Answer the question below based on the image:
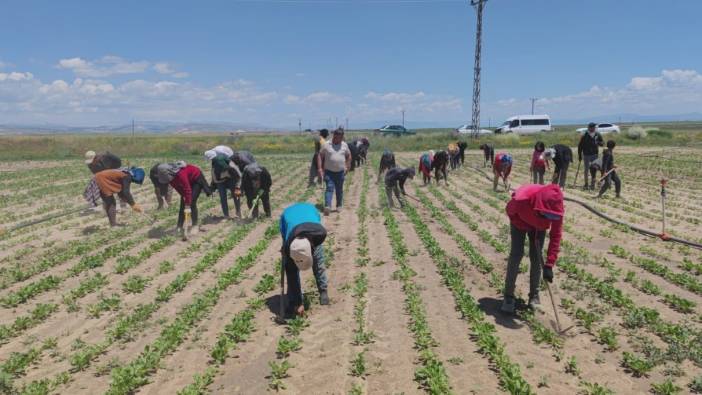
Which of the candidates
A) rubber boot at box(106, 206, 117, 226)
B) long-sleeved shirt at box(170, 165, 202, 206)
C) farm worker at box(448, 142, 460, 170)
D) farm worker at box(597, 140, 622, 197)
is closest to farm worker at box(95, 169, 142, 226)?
rubber boot at box(106, 206, 117, 226)

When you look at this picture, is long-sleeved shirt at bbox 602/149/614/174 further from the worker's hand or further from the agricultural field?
the worker's hand

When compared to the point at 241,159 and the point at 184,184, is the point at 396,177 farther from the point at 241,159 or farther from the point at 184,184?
the point at 184,184

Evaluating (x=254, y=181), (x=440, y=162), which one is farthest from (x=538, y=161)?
(x=254, y=181)

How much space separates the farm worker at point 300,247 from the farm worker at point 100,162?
22.4 feet

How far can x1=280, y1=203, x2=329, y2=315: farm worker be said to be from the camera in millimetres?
4883

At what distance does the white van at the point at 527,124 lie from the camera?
49.5 m

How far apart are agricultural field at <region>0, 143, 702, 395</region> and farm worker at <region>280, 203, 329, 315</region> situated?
22 cm

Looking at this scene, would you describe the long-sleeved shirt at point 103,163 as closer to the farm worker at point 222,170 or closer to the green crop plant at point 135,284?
the farm worker at point 222,170

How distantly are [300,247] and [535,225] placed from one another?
2387 mm

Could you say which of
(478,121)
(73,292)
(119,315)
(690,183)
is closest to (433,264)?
(119,315)

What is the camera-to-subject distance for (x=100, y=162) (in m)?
10.8

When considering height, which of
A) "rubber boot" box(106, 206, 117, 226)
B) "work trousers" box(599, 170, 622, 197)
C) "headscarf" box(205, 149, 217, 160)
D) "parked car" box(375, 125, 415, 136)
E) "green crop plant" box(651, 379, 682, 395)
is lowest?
"green crop plant" box(651, 379, 682, 395)

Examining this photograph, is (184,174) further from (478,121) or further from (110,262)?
(478,121)

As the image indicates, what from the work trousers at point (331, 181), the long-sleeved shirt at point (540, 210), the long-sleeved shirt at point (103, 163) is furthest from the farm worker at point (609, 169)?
the long-sleeved shirt at point (103, 163)
